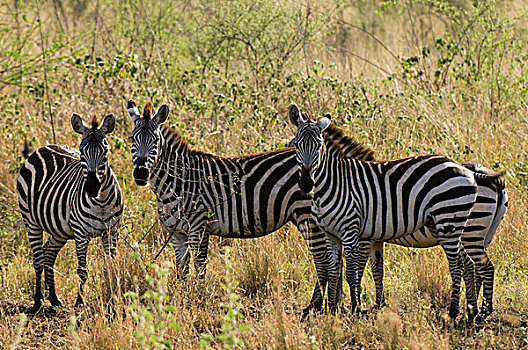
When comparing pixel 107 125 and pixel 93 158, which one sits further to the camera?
pixel 107 125

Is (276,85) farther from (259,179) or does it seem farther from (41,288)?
(41,288)

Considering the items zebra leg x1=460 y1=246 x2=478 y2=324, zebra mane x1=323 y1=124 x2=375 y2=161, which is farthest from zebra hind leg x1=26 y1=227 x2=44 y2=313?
zebra leg x1=460 y1=246 x2=478 y2=324

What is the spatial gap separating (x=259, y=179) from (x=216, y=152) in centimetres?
248

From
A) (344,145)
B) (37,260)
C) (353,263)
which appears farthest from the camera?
(37,260)

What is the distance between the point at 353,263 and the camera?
5520mm

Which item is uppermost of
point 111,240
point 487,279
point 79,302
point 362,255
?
point 111,240

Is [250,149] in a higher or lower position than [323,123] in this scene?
higher

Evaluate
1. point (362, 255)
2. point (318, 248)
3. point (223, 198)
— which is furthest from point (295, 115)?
point (362, 255)

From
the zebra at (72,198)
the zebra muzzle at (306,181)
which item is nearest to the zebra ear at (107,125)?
the zebra at (72,198)

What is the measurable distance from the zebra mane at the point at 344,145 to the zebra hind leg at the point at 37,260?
325 centimetres

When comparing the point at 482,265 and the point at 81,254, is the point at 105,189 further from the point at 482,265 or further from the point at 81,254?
the point at 482,265

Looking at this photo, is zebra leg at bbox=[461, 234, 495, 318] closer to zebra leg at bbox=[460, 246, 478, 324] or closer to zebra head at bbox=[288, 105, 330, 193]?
zebra leg at bbox=[460, 246, 478, 324]

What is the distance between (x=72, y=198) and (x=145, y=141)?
42.5 inches

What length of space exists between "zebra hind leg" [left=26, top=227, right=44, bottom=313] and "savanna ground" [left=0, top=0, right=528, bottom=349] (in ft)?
0.59
